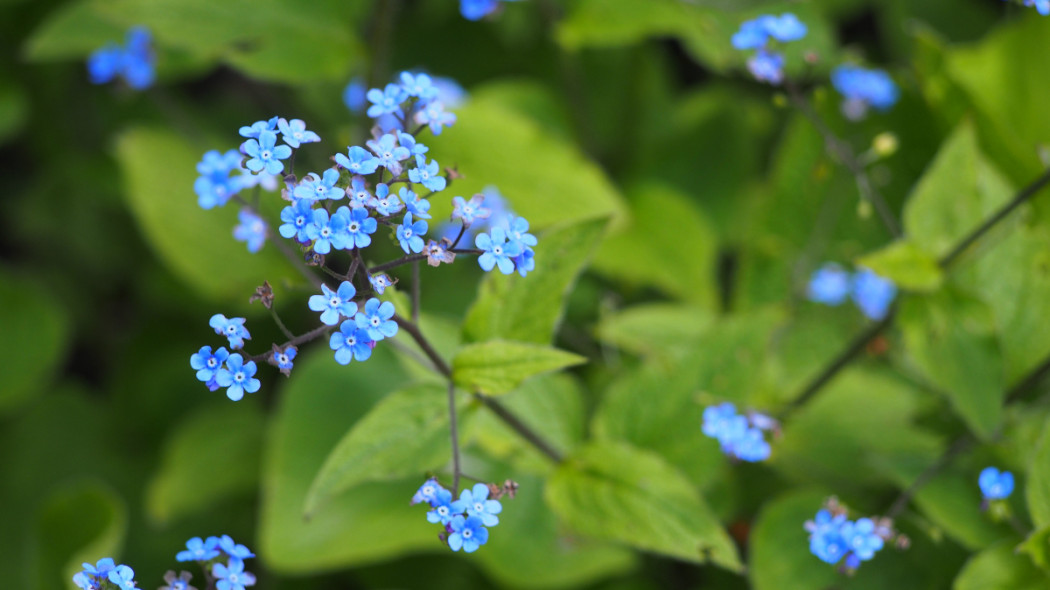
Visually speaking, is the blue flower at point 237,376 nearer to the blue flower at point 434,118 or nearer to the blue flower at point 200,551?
the blue flower at point 200,551

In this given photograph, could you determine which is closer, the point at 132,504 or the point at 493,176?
the point at 493,176

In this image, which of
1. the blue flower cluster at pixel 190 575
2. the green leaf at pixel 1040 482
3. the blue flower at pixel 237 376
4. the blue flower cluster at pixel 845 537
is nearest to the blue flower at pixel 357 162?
the blue flower at pixel 237 376

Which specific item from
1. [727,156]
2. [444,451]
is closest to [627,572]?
[444,451]

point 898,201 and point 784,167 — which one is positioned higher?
point 784,167

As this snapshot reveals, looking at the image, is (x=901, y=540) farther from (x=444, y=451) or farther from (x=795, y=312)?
(x=795, y=312)

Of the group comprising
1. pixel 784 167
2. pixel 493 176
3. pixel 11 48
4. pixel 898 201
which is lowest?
pixel 898 201

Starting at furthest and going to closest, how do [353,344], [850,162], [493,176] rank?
[493,176], [850,162], [353,344]

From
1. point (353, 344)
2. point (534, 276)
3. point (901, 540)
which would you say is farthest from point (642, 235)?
point (353, 344)

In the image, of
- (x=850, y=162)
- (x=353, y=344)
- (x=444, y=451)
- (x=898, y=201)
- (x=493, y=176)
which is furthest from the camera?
(x=898, y=201)
